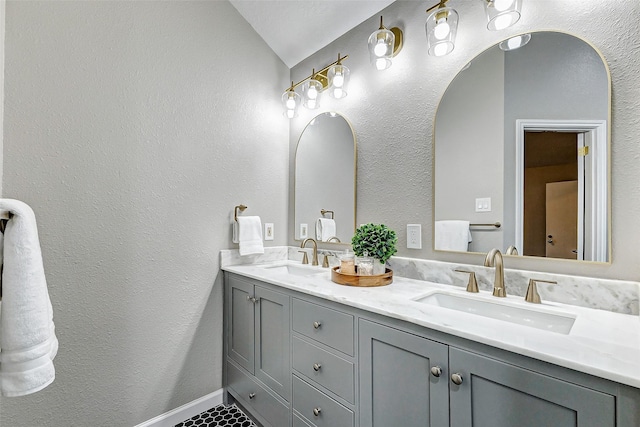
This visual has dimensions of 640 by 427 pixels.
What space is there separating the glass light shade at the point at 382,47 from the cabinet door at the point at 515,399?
1.38 m

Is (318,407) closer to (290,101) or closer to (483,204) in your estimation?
(483,204)

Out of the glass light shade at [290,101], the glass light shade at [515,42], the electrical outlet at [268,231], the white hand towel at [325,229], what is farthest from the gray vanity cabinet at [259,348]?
the glass light shade at [515,42]

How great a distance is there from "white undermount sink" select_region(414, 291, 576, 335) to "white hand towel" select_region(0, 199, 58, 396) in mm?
1173

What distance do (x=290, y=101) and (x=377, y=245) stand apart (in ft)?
4.01

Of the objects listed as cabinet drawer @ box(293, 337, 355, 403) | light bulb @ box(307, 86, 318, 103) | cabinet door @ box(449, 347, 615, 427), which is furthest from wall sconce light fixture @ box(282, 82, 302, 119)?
cabinet door @ box(449, 347, 615, 427)

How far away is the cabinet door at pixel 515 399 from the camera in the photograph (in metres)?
0.64

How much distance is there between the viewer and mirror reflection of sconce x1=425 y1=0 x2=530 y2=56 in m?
1.15

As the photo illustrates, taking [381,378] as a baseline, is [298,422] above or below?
below

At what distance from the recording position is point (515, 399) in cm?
74

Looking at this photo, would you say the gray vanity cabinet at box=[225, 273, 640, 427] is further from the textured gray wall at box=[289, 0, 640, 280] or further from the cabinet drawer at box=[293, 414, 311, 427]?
the textured gray wall at box=[289, 0, 640, 280]

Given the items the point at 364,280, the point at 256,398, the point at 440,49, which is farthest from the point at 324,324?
the point at 440,49

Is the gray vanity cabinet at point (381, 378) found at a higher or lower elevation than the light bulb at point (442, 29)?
lower

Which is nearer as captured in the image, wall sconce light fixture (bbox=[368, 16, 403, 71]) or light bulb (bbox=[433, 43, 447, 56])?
light bulb (bbox=[433, 43, 447, 56])

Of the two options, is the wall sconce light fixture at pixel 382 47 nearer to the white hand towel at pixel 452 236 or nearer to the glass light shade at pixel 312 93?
the glass light shade at pixel 312 93
